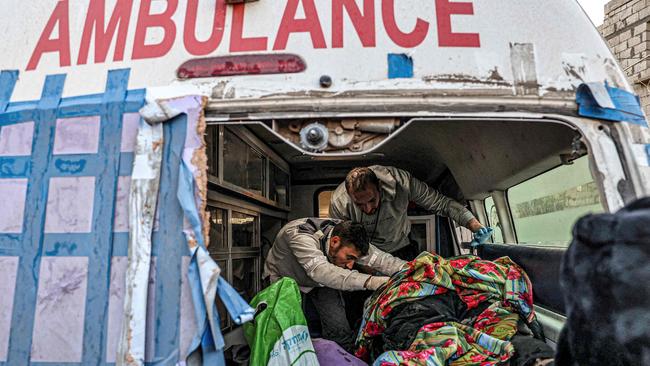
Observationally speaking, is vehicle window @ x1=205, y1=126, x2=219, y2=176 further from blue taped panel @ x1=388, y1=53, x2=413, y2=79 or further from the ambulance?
blue taped panel @ x1=388, y1=53, x2=413, y2=79

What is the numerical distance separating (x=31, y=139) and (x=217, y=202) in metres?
1.38

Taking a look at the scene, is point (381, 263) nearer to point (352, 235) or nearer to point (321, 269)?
point (352, 235)

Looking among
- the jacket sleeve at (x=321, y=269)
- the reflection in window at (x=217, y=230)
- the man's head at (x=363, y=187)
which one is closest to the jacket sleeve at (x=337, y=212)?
the man's head at (x=363, y=187)

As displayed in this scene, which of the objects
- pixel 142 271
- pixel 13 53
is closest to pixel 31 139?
pixel 13 53

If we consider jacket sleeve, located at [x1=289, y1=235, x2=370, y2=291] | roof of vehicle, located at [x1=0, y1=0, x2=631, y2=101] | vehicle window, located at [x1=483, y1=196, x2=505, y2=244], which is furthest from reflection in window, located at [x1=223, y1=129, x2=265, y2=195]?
vehicle window, located at [x1=483, y1=196, x2=505, y2=244]

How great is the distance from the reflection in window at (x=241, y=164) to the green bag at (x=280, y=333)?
1.01 meters

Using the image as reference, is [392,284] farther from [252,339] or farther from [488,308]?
[252,339]

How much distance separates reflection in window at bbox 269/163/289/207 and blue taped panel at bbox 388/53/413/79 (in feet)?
9.50

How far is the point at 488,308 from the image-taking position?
7.96 feet

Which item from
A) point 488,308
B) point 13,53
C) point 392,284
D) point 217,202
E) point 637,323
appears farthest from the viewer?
point 217,202

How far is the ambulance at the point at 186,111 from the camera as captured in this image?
1498 millimetres

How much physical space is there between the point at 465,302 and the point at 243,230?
1772 millimetres

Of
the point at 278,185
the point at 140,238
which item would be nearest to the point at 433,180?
the point at 278,185

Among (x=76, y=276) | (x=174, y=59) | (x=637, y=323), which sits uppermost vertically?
(x=174, y=59)
